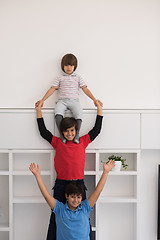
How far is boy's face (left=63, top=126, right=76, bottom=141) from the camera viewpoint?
2302 millimetres

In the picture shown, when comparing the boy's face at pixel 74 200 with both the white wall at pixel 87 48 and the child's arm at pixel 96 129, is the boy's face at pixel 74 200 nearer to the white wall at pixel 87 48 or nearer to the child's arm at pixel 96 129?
the child's arm at pixel 96 129

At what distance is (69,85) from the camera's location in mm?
2523

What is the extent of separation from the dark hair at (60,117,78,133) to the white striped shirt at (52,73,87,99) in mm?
270

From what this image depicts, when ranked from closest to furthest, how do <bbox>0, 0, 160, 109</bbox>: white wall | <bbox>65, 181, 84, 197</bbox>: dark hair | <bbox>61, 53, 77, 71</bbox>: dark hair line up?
<bbox>65, 181, 84, 197</bbox>: dark hair < <bbox>61, 53, 77, 71</bbox>: dark hair < <bbox>0, 0, 160, 109</bbox>: white wall

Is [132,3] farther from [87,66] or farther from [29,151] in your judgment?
[29,151]

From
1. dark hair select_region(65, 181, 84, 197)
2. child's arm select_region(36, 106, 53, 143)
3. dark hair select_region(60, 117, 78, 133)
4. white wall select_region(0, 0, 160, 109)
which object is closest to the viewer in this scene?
dark hair select_region(65, 181, 84, 197)

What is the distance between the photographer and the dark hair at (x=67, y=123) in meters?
2.28

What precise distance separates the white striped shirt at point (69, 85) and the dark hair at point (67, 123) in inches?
10.6

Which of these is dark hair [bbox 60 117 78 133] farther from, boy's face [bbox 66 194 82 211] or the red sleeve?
boy's face [bbox 66 194 82 211]

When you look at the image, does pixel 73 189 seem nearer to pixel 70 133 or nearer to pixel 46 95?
pixel 70 133

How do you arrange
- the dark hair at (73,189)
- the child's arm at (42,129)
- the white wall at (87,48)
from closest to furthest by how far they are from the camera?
the dark hair at (73,189) < the child's arm at (42,129) < the white wall at (87,48)

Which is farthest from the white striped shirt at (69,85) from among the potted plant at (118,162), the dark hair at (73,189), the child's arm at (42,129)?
the dark hair at (73,189)

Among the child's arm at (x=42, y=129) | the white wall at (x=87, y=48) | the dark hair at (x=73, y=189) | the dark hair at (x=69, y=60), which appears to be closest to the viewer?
the dark hair at (x=73, y=189)

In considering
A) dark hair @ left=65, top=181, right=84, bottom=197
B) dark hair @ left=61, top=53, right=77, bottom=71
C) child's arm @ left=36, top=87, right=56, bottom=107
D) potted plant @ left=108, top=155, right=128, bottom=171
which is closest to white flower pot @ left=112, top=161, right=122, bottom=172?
potted plant @ left=108, top=155, right=128, bottom=171
